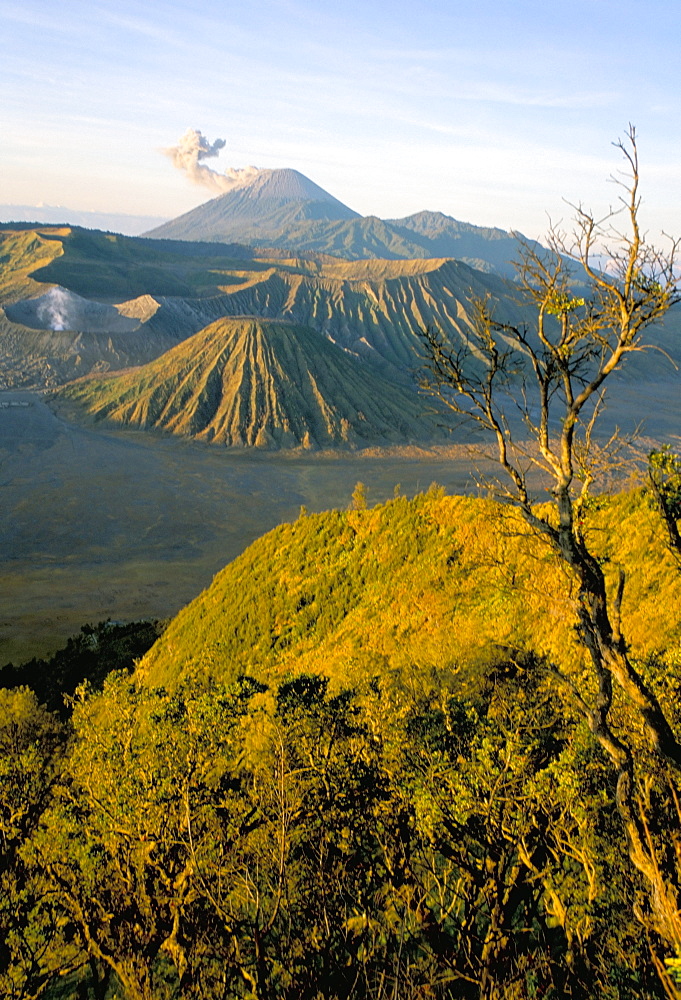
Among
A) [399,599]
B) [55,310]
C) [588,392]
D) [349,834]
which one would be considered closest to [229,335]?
[55,310]

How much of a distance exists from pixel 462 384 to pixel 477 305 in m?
0.69

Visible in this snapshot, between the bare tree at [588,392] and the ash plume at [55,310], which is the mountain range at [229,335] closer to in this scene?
the ash plume at [55,310]

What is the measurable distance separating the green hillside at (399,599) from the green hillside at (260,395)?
57.5 meters

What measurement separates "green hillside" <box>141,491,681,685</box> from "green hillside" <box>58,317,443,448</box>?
57498 mm

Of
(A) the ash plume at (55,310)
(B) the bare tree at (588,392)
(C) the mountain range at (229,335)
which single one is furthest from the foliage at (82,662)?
(A) the ash plume at (55,310)

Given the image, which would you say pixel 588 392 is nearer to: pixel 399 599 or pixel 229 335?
pixel 399 599

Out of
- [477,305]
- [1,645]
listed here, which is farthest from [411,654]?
[1,645]

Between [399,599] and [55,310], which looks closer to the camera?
A: [399,599]

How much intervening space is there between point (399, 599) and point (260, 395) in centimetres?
6901

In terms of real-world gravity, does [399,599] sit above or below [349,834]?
above

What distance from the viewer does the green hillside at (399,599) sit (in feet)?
41.4

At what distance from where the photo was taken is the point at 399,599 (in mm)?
17906

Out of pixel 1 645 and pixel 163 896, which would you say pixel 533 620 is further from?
pixel 1 645

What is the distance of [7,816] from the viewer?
37.6 ft
